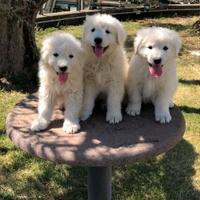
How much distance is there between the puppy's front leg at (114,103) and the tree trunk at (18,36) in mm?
2534

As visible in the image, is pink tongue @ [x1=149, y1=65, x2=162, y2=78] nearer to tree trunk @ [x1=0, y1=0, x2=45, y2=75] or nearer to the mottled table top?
the mottled table top

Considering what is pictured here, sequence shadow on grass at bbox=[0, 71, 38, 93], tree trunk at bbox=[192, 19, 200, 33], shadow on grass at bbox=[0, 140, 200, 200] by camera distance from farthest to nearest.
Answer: tree trunk at bbox=[192, 19, 200, 33] → shadow on grass at bbox=[0, 71, 38, 93] → shadow on grass at bbox=[0, 140, 200, 200]

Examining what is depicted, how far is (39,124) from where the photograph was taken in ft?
11.7

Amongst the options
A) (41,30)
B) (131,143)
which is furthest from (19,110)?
(41,30)

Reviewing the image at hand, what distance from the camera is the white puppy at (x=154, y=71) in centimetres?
357

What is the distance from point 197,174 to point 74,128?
1.84 metres

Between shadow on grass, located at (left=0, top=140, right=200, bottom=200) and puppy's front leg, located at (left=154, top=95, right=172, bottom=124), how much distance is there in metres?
1.02

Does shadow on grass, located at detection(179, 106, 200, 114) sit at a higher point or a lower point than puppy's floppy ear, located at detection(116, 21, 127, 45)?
lower

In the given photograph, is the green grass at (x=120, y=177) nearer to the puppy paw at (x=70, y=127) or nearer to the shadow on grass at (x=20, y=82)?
the shadow on grass at (x=20, y=82)

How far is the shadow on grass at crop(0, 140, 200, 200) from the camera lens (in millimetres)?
4441

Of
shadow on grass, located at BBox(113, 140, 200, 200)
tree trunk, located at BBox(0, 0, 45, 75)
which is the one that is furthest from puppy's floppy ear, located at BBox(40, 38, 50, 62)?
tree trunk, located at BBox(0, 0, 45, 75)

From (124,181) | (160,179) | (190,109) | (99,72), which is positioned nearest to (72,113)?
(99,72)

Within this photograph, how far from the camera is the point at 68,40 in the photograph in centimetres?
349

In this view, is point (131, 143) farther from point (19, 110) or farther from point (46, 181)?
point (46, 181)
